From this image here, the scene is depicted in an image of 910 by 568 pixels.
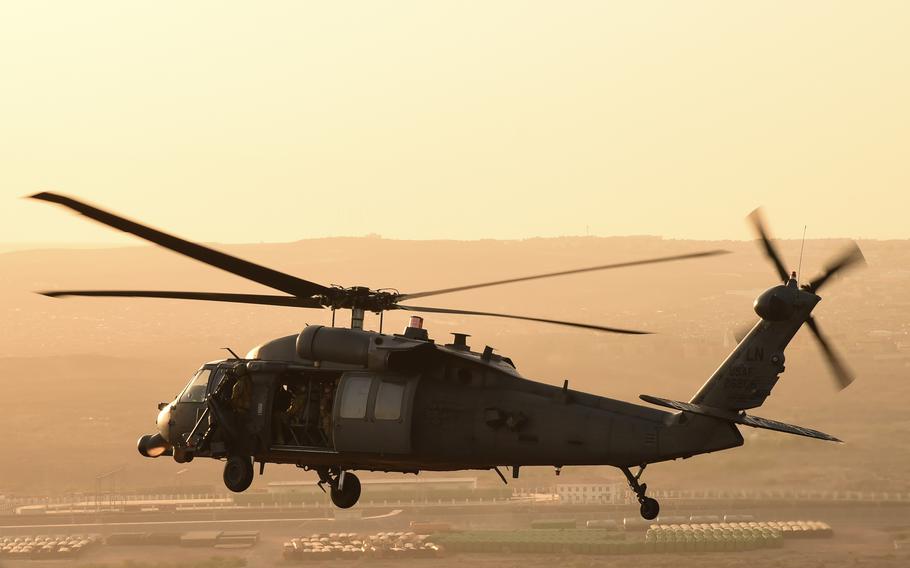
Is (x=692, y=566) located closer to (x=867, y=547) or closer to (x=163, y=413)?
(x=867, y=547)

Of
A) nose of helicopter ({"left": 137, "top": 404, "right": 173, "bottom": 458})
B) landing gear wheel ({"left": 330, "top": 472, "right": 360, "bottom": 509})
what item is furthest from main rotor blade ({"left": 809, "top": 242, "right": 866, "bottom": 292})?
nose of helicopter ({"left": 137, "top": 404, "right": 173, "bottom": 458})

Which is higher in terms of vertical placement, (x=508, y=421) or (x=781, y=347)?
(x=781, y=347)

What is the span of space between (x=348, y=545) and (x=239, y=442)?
166m

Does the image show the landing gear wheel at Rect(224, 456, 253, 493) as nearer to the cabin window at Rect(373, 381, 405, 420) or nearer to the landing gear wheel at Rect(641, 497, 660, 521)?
the cabin window at Rect(373, 381, 405, 420)

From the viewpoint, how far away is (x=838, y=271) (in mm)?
34969

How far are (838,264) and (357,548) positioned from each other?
16588cm

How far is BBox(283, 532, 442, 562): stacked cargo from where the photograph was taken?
616 feet

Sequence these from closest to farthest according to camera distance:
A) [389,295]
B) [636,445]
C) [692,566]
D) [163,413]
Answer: [636,445] < [389,295] < [163,413] < [692,566]

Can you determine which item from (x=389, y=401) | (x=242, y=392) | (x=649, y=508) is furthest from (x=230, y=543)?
(x=649, y=508)

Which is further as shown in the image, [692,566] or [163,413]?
[692,566]

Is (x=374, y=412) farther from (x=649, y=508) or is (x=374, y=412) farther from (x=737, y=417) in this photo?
(x=737, y=417)

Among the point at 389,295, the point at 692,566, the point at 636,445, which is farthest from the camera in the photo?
the point at 692,566

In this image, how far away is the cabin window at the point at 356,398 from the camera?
35.7 m

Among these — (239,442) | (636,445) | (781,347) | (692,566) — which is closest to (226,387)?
(239,442)
